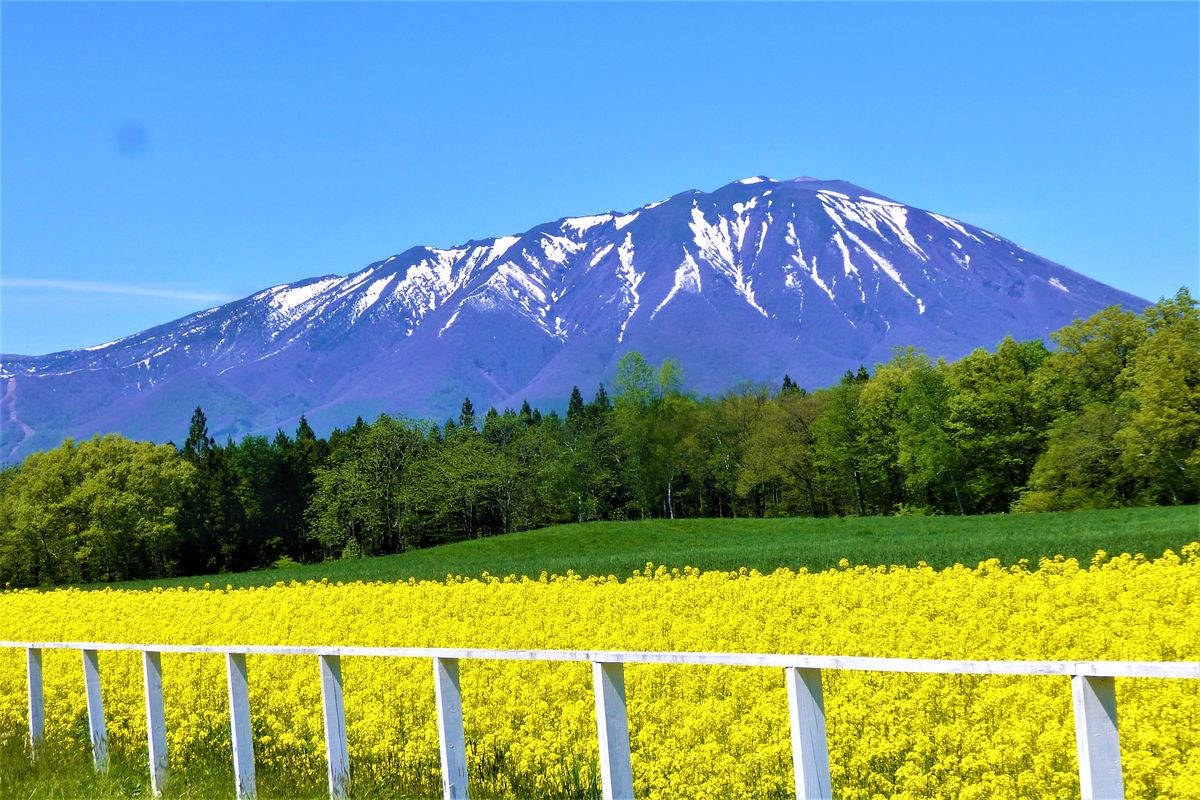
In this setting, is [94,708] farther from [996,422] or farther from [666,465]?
[666,465]

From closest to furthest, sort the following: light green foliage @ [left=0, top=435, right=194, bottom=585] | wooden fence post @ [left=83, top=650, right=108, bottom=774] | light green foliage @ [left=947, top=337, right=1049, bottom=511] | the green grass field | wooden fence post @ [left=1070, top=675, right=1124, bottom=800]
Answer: wooden fence post @ [left=1070, top=675, right=1124, bottom=800]
the green grass field
wooden fence post @ [left=83, top=650, right=108, bottom=774]
light green foliage @ [left=947, top=337, right=1049, bottom=511]
light green foliage @ [left=0, top=435, right=194, bottom=585]

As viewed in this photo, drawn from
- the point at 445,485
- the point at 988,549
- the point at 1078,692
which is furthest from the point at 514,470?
the point at 1078,692

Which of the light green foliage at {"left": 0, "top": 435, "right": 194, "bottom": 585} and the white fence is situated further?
the light green foliage at {"left": 0, "top": 435, "right": 194, "bottom": 585}

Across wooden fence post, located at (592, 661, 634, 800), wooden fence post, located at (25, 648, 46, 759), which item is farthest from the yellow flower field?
wooden fence post, located at (592, 661, 634, 800)

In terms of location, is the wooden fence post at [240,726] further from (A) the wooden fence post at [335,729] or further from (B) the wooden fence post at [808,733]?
(B) the wooden fence post at [808,733]

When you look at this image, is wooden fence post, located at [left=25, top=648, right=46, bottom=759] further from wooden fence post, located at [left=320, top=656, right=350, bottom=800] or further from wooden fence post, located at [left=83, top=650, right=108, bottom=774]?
Result: wooden fence post, located at [left=320, top=656, right=350, bottom=800]

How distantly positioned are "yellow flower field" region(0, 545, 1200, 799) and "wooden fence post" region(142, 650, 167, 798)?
113 centimetres

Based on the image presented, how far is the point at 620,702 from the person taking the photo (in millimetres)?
6332

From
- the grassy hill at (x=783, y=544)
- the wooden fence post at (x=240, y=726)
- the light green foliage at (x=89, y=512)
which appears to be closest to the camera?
the wooden fence post at (x=240, y=726)

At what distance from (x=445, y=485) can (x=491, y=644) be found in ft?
298

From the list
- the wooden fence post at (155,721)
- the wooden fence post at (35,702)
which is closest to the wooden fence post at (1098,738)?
the wooden fence post at (155,721)

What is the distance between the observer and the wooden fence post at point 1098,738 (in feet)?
14.8

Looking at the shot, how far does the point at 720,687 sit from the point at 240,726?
3997 millimetres

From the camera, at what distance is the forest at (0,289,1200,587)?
6931 cm
